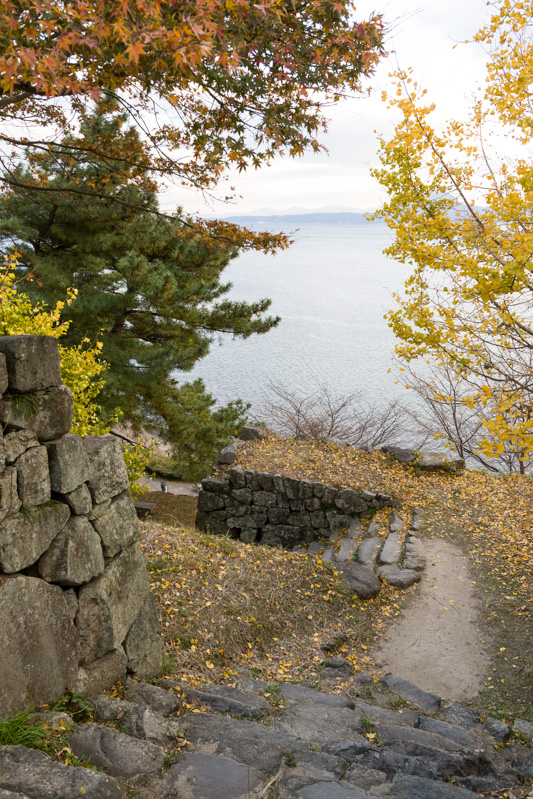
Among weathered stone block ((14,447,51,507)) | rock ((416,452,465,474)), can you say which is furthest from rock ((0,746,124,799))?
rock ((416,452,465,474))

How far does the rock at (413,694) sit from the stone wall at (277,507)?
13.7 feet

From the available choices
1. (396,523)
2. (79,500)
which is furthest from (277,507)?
(79,500)

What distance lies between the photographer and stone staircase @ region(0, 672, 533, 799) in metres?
2.53

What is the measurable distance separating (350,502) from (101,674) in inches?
245

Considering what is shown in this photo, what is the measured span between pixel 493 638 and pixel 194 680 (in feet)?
11.4

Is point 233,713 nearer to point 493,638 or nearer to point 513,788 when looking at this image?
point 513,788

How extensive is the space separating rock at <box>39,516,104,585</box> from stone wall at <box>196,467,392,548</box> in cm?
616

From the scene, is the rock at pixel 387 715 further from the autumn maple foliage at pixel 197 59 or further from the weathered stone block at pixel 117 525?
the autumn maple foliage at pixel 197 59

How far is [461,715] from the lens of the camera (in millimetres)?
4367

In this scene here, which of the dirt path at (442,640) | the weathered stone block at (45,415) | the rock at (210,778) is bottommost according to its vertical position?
the dirt path at (442,640)

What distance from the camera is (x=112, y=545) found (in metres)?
3.48

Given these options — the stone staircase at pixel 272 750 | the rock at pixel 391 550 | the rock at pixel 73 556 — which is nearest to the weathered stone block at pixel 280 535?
the rock at pixel 391 550

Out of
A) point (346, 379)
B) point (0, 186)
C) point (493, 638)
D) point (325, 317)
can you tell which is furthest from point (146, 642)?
point (325, 317)

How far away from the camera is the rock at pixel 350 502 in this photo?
356 inches
